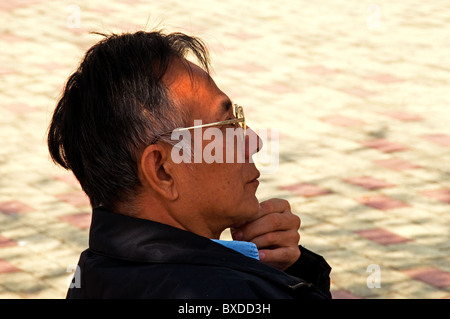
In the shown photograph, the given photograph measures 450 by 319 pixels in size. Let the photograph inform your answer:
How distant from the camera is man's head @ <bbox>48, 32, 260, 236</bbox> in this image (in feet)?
7.35

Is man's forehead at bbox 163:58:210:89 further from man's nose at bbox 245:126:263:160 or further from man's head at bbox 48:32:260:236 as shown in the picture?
man's nose at bbox 245:126:263:160

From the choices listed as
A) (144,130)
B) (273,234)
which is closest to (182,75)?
(144,130)

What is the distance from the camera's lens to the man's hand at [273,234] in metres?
2.58

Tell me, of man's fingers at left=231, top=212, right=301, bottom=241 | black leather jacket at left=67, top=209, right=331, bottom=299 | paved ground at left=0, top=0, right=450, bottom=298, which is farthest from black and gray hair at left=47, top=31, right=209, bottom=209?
paved ground at left=0, top=0, right=450, bottom=298

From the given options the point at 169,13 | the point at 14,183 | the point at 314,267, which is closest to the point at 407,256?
the point at 314,267

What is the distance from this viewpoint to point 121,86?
224cm

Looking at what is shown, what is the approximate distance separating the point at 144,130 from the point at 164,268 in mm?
379

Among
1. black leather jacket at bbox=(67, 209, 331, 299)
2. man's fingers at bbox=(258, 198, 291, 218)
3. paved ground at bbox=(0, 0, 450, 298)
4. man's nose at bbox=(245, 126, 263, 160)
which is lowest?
black leather jacket at bbox=(67, 209, 331, 299)

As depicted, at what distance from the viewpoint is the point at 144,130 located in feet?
7.35

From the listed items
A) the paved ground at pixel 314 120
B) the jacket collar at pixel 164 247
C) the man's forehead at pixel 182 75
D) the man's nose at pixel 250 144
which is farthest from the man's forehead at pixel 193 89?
the paved ground at pixel 314 120

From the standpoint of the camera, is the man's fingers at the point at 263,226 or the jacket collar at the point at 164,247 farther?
the man's fingers at the point at 263,226

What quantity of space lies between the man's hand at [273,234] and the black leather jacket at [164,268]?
36 cm

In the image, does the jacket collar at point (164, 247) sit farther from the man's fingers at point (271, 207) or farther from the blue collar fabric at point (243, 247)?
the man's fingers at point (271, 207)

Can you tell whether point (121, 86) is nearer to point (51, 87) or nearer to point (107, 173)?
point (107, 173)
